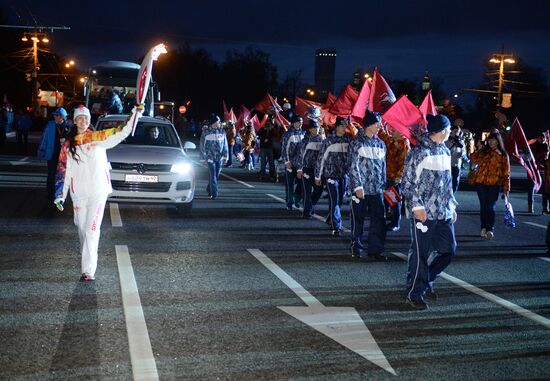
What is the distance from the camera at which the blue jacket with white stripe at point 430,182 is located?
8.30 metres

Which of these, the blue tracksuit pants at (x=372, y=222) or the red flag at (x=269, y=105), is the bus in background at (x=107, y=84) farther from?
the blue tracksuit pants at (x=372, y=222)

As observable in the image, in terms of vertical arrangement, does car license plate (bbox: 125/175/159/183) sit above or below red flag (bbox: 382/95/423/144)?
below

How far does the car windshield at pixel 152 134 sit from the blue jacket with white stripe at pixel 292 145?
7.00 feet

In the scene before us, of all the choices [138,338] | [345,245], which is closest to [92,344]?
[138,338]

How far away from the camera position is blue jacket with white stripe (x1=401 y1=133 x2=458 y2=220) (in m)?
8.30

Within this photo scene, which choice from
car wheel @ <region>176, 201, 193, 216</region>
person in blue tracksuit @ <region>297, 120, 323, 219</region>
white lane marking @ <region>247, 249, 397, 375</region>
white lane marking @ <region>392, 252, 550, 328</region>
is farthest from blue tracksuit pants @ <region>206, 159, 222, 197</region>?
white lane marking @ <region>247, 249, 397, 375</region>

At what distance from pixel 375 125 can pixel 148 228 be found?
466 cm

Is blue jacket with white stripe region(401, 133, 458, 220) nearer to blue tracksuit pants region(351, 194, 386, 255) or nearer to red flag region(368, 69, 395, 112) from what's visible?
blue tracksuit pants region(351, 194, 386, 255)

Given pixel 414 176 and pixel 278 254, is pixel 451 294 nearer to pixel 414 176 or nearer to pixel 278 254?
pixel 414 176

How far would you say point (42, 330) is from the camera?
6953 millimetres

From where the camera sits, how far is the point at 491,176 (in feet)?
46.8

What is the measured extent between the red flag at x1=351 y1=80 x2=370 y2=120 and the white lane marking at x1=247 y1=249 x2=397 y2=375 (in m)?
7.59

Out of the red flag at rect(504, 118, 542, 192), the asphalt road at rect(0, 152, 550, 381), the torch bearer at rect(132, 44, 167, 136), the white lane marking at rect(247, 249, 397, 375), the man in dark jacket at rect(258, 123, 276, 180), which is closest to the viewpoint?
the asphalt road at rect(0, 152, 550, 381)

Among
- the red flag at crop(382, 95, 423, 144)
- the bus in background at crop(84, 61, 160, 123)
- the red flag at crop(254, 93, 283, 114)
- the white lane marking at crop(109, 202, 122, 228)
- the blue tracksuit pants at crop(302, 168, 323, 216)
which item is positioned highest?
the bus in background at crop(84, 61, 160, 123)
